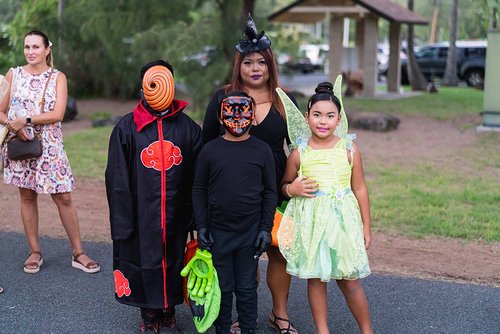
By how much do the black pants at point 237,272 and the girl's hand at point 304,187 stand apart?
291 millimetres

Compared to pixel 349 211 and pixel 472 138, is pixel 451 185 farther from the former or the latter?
pixel 349 211

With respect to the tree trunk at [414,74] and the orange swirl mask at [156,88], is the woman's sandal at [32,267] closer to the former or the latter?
the orange swirl mask at [156,88]

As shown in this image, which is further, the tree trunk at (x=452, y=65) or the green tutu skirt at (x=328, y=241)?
the tree trunk at (x=452, y=65)

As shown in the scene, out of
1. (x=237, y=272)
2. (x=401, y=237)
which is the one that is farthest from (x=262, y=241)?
(x=401, y=237)

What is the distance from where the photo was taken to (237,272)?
12.7 ft

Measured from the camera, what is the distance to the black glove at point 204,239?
12.2 feet

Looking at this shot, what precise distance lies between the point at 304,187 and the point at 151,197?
2.79 ft

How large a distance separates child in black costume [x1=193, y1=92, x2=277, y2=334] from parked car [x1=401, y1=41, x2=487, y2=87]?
75.2 ft

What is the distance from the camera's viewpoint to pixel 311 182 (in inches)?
148

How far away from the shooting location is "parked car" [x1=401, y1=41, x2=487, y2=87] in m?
26.1

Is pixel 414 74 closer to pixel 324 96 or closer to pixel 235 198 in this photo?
pixel 324 96

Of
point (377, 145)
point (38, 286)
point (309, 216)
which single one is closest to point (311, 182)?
point (309, 216)

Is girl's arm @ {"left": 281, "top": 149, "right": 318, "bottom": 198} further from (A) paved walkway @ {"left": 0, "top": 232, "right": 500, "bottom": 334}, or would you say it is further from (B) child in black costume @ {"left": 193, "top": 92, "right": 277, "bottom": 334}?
(A) paved walkway @ {"left": 0, "top": 232, "right": 500, "bottom": 334}

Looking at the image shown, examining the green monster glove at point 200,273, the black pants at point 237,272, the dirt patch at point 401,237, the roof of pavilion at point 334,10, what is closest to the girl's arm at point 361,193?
the black pants at point 237,272
